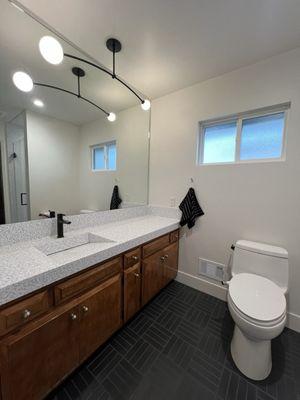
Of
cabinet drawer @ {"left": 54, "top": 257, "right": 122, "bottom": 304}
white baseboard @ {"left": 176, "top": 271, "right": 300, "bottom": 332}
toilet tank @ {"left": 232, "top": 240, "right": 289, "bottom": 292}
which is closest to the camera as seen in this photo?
cabinet drawer @ {"left": 54, "top": 257, "right": 122, "bottom": 304}

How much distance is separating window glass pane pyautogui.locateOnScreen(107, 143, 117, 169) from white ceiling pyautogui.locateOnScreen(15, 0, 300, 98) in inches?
32.2

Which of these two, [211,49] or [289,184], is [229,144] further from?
[211,49]

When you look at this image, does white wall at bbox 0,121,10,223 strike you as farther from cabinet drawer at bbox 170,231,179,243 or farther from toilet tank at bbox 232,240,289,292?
toilet tank at bbox 232,240,289,292

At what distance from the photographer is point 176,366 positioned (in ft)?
4.33

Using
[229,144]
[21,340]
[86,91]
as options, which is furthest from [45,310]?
[229,144]

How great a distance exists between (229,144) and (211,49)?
3.01ft

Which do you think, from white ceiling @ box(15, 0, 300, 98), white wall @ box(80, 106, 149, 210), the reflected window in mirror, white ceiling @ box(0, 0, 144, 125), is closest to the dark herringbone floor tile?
white wall @ box(80, 106, 149, 210)

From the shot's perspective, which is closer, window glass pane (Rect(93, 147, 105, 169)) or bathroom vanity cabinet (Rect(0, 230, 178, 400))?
bathroom vanity cabinet (Rect(0, 230, 178, 400))

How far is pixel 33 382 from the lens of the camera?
941mm

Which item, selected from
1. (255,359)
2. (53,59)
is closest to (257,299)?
(255,359)

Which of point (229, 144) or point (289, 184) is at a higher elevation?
point (229, 144)

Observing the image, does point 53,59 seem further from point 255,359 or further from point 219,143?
point 255,359

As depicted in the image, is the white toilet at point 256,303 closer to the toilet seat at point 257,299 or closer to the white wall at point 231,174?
the toilet seat at point 257,299

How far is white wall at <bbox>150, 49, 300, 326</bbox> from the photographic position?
160cm
